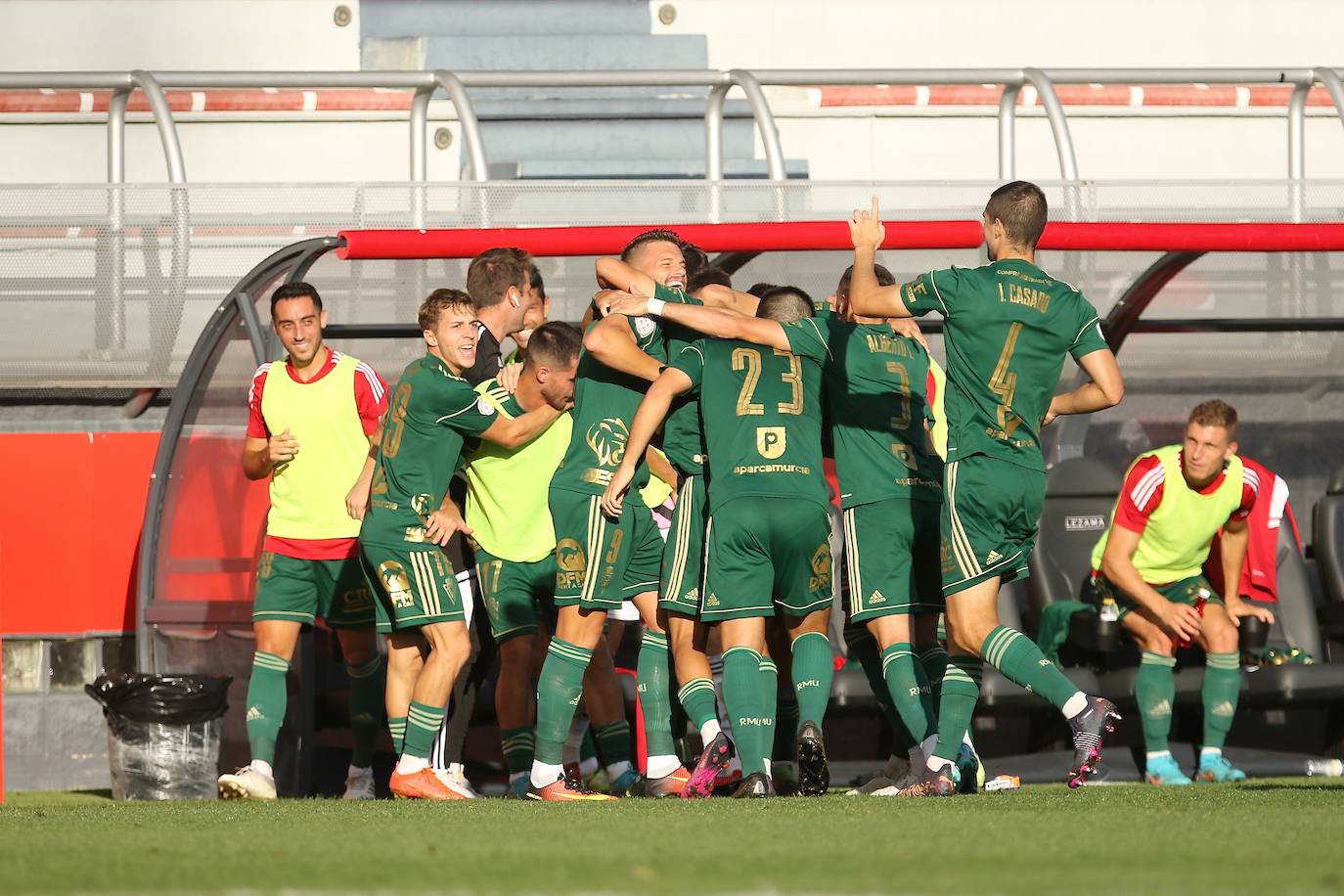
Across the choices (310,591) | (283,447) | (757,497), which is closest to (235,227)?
(283,447)

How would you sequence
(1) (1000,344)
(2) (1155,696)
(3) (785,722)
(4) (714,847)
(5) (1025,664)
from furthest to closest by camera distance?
(2) (1155,696), (3) (785,722), (1) (1000,344), (5) (1025,664), (4) (714,847)

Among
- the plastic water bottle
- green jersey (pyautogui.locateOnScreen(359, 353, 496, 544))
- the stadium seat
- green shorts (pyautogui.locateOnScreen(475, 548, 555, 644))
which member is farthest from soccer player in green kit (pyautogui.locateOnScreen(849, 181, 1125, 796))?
the plastic water bottle

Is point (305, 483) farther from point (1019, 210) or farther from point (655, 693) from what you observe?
point (1019, 210)

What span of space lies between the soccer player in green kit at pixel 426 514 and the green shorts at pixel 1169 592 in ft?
9.49

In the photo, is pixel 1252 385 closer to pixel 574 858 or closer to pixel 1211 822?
pixel 1211 822

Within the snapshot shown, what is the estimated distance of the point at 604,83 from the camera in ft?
28.3

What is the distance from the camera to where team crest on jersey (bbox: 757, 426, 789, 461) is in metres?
6.34

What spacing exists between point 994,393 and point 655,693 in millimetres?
1726

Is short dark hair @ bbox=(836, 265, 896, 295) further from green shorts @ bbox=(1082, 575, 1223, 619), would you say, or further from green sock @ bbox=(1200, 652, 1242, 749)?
green sock @ bbox=(1200, 652, 1242, 749)

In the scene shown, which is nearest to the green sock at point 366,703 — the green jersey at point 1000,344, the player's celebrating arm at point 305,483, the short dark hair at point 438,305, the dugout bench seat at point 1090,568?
the player's celebrating arm at point 305,483

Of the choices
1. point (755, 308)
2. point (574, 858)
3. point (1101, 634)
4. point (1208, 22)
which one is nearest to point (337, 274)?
point (755, 308)

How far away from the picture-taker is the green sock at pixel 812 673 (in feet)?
20.7

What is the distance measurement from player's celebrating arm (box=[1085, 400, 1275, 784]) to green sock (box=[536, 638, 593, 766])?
263 centimetres

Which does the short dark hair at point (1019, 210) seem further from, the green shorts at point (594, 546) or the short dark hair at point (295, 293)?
the short dark hair at point (295, 293)
